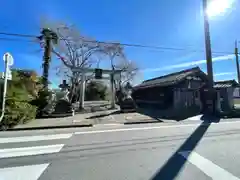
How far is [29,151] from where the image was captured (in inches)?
171

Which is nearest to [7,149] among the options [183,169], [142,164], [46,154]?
[46,154]

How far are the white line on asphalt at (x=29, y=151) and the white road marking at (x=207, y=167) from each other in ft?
11.4

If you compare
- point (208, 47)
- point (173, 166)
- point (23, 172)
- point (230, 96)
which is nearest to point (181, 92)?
point (208, 47)

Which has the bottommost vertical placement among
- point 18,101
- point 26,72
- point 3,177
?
point 3,177

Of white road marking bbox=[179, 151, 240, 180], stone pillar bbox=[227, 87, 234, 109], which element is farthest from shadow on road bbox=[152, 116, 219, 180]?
stone pillar bbox=[227, 87, 234, 109]

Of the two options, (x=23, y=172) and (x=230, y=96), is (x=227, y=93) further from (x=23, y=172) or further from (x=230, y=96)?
(x=23, y=172)

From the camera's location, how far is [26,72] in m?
10.2

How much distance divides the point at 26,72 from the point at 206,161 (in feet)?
35.2

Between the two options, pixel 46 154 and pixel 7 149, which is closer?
pixel 46 154

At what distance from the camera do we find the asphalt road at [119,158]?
3104mm

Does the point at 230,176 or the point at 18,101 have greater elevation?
the point at 18,101

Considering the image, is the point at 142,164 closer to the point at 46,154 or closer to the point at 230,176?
the point at 230,176

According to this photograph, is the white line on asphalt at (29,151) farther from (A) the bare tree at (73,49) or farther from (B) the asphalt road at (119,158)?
(A) the bare tree at (73,49)

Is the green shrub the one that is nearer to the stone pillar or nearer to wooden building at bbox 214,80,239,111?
wooden building at bbox 214,80,239,111
